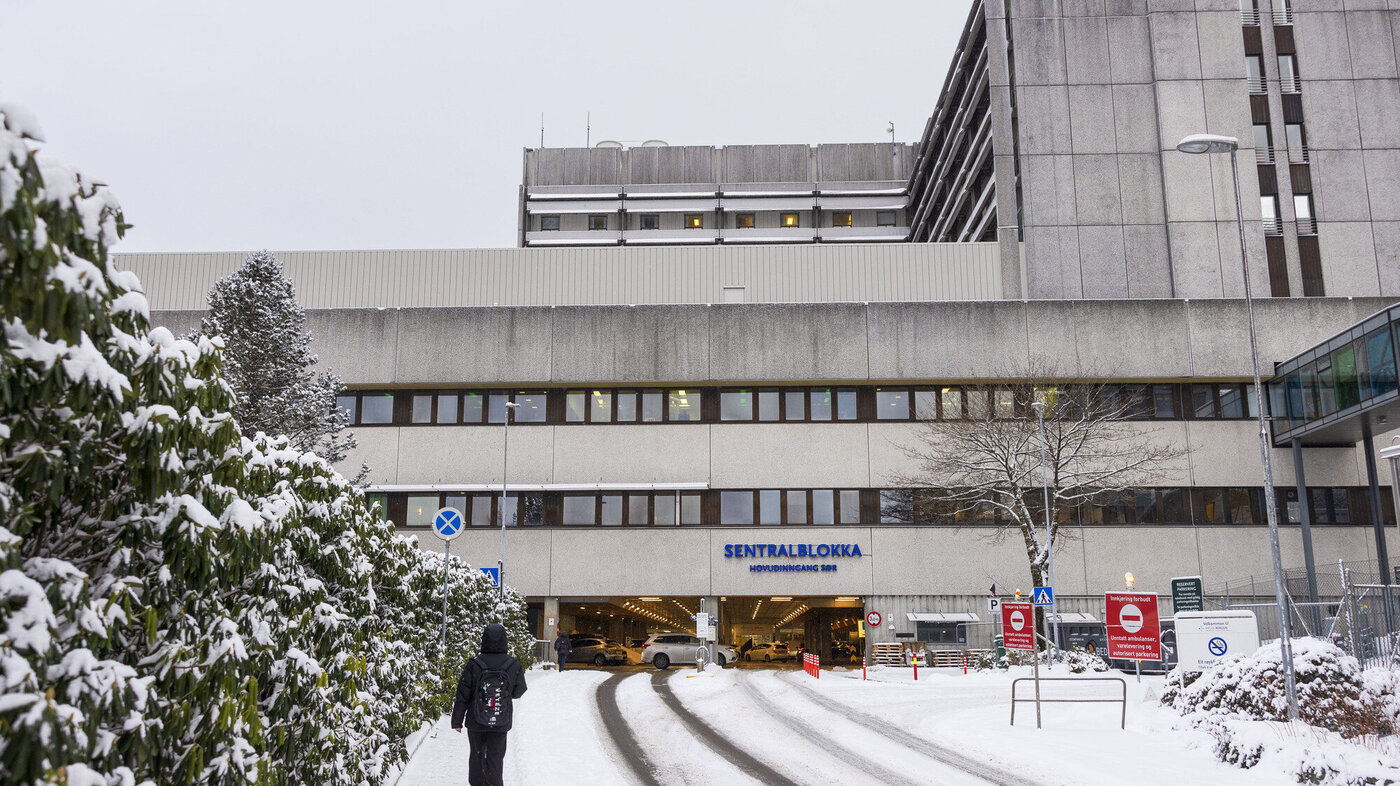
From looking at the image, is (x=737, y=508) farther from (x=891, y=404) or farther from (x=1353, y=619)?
(x=1353, y=619)

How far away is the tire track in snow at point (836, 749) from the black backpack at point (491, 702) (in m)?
5.06

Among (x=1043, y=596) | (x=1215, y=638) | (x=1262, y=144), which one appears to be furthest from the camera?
(x=1262, y=144)

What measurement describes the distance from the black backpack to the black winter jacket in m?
0.05

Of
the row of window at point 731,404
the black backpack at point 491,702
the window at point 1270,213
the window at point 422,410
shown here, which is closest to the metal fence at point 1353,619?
the row of window at point 731,404

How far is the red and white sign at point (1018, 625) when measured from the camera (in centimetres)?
2297

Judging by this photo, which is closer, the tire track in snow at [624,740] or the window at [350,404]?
the tire track in snow at [624,740]

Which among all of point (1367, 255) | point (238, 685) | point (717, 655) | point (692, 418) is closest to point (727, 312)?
point (692, 418)

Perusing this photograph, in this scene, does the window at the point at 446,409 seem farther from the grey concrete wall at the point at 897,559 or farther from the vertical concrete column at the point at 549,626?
the vertical concrete column at the point at 549,626

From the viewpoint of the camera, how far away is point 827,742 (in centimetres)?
1595

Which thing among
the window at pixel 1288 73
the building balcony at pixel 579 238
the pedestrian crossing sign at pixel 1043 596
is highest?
the building balcony at pixel 579 238

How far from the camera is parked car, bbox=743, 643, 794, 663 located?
48.1 m

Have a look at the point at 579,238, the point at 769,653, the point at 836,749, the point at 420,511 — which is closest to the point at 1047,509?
the point at 769,653

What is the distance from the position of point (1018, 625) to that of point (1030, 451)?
56.5 feet

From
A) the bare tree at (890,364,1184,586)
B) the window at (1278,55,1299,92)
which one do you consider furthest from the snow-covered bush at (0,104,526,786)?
the window at (1278,55,1299,92)
